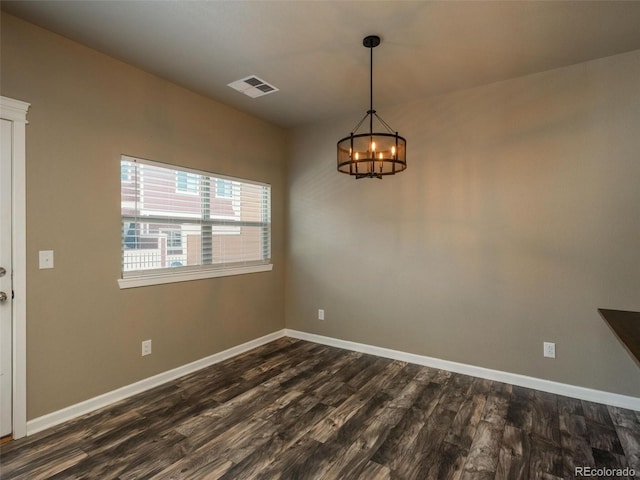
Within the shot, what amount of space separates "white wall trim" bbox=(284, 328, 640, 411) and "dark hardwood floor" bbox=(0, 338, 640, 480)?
0.07m

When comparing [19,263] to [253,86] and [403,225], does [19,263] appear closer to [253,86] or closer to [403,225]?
Answer: [253,86]

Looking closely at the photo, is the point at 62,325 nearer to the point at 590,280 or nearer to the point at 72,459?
the point at 72,459

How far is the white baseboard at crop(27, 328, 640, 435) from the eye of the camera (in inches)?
97.0

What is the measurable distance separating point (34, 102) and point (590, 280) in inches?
174

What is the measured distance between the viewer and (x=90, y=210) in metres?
2.60

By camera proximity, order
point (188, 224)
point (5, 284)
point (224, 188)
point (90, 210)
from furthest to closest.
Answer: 1. point (224, 188)
2. point (188, 224)
3. point (90, 210)
4. point (5, 284)

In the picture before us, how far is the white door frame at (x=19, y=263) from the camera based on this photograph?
221 centimetres

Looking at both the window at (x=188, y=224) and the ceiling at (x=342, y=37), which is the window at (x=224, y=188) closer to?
the window at (x=188, y=224)

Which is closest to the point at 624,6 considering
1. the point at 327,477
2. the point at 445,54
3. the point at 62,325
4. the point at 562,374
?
the point at 445,54

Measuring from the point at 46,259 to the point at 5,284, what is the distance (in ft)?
0.87

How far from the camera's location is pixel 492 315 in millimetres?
3164

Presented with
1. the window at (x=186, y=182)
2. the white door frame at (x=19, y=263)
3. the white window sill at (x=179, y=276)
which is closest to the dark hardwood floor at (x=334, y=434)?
the white door frame at (x=19, y=263)

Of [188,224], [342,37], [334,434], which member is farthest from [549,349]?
[188,224]

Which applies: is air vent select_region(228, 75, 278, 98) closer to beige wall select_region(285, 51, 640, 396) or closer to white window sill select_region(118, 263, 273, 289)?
beige wall select_region(285, 51, 640, 396)
